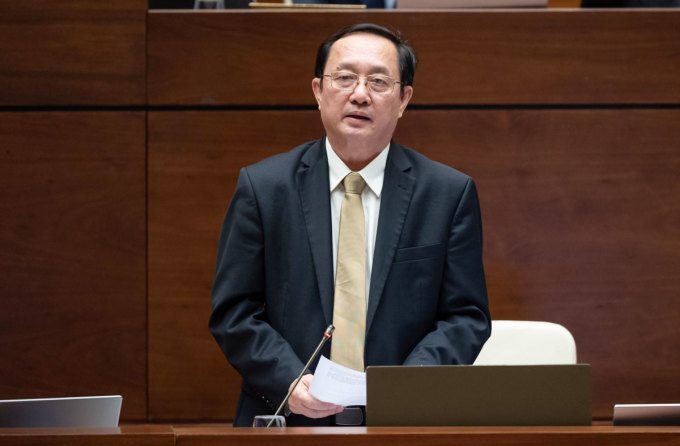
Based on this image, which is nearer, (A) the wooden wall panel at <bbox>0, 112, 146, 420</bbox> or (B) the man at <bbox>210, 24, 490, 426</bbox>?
(B) the man at <bbox>210, 24, 490, 426</bbox>

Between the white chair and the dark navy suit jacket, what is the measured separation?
0.23m

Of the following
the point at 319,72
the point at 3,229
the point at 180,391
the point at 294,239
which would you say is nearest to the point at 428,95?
the point at 319,72

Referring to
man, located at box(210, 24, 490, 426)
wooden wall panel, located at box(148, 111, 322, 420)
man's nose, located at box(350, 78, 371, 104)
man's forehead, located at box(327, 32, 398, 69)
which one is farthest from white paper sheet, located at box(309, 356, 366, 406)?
wooden wall panel, located at box(148, 111, 322, 420)

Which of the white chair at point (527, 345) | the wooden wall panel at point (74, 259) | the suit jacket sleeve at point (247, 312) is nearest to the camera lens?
the suit jacket sleeve at point (247, 312)

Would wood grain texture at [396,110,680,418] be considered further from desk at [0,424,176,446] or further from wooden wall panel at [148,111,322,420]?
desk at [0,424,176,446]

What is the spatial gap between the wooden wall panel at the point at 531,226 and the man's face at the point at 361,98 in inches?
25.6

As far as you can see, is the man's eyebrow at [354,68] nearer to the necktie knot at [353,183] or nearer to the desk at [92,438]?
the necktie knot at [353,183]

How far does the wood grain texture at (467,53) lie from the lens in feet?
9.07

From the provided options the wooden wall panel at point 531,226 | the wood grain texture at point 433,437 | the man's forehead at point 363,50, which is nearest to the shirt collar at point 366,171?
the man's forehead at point 363,50

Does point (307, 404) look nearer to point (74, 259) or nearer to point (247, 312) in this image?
point (247, 312)

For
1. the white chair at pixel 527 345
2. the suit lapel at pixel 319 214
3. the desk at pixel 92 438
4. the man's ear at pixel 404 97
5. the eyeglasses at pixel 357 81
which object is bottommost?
the white chair at pixel 527 345

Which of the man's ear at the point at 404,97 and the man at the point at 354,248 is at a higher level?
the man's ear at the point at 404,97

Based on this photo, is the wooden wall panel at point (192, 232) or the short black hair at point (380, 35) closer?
the short black hair at point (380, 35)

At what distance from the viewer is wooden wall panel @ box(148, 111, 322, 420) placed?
2.74 metres
